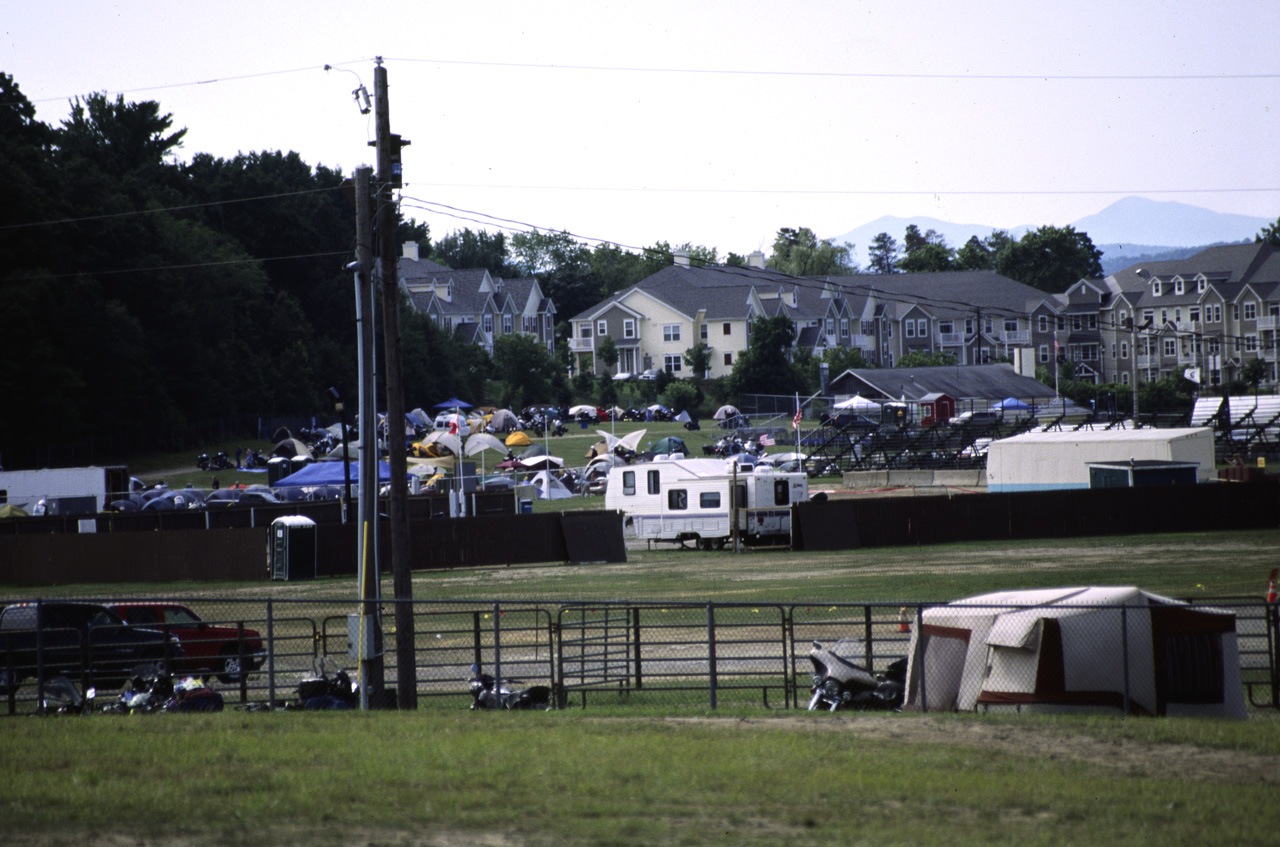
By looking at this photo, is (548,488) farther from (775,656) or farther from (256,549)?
(775,656)

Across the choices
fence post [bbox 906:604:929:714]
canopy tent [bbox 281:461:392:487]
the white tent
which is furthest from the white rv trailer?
fence post [bbox 906:604:929:714]

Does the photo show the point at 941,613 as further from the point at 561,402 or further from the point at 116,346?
the point at 561,402

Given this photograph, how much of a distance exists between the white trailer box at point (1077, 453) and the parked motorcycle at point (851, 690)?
3407cm

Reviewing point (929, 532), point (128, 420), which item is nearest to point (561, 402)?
point (128, 420)

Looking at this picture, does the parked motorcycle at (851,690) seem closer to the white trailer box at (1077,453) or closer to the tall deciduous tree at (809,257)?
the white trailer box at (1077,453)

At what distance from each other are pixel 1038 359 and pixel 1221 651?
117 meters

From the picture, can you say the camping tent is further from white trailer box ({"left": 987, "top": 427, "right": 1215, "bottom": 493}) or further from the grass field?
white trailer box ({"left": 987, "top": 427, "right": 1215, "bottom": 493})

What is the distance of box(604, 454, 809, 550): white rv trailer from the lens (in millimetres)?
39375

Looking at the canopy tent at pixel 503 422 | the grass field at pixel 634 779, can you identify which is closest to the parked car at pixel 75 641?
the grass field at pixel 634 779

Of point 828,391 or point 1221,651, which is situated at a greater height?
point 828,391

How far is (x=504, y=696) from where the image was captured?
14906mm

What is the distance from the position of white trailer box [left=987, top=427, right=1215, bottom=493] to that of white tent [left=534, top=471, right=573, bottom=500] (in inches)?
782

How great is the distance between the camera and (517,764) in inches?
402

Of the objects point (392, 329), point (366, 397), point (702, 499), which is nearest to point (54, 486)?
point (702, 499)
